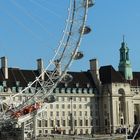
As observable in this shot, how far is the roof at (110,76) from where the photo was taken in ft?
401

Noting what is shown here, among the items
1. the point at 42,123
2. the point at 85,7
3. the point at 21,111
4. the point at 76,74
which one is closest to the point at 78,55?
the point at 85,7

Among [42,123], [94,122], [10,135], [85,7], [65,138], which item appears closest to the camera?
[85,7]

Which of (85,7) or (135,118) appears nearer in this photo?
(85,7)

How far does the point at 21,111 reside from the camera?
6619cm

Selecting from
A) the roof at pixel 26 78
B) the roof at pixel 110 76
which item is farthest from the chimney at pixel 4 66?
the roof at pixel 110 76

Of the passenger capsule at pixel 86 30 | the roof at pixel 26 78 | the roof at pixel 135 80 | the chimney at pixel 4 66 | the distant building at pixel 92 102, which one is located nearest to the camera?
the passenger capsule at pixel 86 30

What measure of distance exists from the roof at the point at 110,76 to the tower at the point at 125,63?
28.1 feet

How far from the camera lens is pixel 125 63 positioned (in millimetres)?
135875

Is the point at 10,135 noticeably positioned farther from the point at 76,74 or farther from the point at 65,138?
the point at 76,74

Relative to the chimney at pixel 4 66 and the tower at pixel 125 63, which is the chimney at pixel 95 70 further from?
the chimney at pixel 4 66

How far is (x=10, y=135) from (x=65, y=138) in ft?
25.7

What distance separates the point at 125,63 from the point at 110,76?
14400 millimetres

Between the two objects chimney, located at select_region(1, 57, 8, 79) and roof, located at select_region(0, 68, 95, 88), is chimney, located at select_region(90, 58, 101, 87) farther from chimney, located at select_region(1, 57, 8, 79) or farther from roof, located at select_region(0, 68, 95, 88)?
chimney, located at select_region(1, 57, 8, 79)

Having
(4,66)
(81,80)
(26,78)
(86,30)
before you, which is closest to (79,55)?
(86,30)
